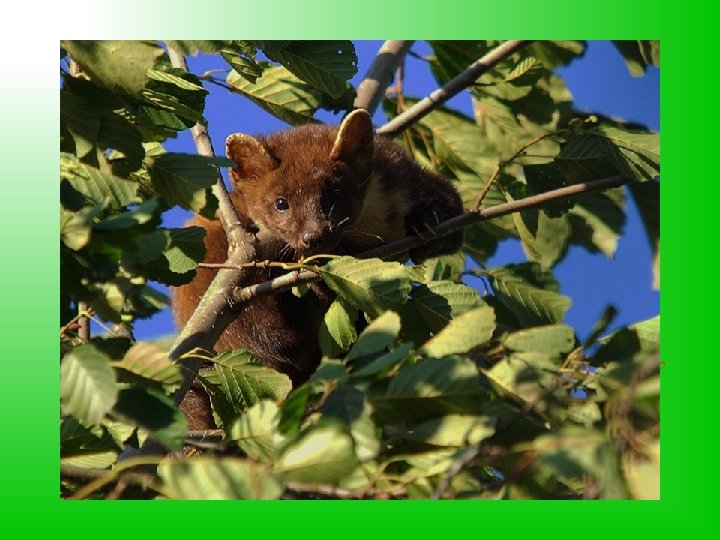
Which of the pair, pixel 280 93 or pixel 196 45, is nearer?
pixel 196 45

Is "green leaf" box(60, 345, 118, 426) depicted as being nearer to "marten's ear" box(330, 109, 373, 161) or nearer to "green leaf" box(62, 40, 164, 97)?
"green leaf" box(62, 40, 164, 97)

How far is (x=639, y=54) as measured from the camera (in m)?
4.51

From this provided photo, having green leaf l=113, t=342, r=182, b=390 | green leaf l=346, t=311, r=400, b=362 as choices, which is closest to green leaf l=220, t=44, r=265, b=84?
green leaf l=113, t=342, r=182, b=390

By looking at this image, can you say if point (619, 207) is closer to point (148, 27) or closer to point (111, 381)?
point (148, 27)

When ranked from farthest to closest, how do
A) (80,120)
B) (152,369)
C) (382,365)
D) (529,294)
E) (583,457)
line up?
(529,294) → (80,120) → (152,369) → (382,365) → (583,457)

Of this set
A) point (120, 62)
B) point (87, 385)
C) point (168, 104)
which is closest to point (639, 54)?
point (168, 104)

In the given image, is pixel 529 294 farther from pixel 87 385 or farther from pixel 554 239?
pixel 87 385

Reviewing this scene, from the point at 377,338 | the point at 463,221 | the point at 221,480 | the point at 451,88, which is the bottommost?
the point at 221,480

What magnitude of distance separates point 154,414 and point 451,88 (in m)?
3.10

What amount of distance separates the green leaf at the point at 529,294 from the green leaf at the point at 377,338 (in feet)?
5.19

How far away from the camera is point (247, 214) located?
5777 millimetres

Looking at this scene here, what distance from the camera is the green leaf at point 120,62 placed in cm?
347

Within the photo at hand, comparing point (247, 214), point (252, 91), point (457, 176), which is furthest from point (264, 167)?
point (457, 176)

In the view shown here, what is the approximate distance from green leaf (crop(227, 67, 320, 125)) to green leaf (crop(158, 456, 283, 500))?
2.64 metres
